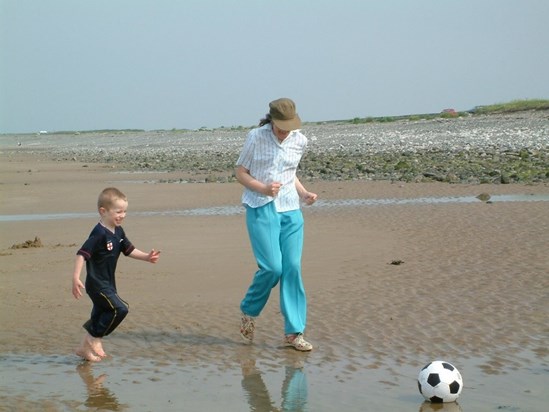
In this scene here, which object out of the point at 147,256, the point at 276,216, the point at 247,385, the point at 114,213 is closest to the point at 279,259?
the point at 276,216

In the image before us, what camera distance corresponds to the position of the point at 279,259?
6742 mm

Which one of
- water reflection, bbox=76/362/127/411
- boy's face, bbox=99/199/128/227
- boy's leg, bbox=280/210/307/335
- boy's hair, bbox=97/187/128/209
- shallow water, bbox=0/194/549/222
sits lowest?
shallow water, bbox=0/194/549/222

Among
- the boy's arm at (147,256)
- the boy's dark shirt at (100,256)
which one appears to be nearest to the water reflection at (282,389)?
the boy's arm at (147,256)

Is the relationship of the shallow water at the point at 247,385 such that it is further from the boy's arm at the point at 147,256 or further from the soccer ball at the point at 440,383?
the boy's arm at the point at 147,256

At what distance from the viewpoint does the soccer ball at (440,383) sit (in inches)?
210

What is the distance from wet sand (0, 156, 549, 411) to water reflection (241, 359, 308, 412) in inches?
0.6

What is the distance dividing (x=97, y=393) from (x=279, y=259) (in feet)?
5.69

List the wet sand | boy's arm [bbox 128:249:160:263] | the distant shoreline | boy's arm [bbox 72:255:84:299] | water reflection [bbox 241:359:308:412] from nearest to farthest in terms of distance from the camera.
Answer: water reflection [bbox 241:359:308:412] < the wet sand < boy's arm [bbox 72:255:84:299] < boy's arm [bbox 128:249:160:263] < the distant shoreline

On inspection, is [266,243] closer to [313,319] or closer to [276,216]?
[276,216]

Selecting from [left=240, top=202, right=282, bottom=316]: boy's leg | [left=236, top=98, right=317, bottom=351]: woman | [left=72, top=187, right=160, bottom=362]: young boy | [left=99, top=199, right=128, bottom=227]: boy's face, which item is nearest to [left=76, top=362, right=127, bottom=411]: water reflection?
[left=72, top=187, right=160, bottom=362]: young boy

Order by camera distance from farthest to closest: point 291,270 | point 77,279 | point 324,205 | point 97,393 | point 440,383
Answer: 1. point 324,205
2. point 291,270
3. point 77,279
4. point 97,393
5. point 440,383

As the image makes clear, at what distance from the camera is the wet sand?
5.73 meters

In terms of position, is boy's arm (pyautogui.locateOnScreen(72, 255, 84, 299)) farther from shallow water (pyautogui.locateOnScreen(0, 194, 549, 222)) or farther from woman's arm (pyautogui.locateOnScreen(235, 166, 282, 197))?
shallow water (pyautogui.locateOnScreen(0, 194, 549, 222))

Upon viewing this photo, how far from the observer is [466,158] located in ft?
86.3
